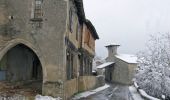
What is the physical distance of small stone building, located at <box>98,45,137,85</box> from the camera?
188 feet

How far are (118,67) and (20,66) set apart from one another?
3779cm

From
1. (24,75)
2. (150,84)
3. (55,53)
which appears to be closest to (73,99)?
(55,53)

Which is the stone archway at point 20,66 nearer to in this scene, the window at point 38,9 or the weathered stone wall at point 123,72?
the window at point 38,9

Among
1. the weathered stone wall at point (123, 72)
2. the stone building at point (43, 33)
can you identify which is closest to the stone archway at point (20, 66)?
the stone building at point (43, 33)

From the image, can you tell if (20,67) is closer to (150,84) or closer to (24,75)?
(24,75)

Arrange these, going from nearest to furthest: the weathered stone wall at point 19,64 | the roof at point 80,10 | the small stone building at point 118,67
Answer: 1. the weathered stone wall at point 19,64
2. the roof at point 80,10
3. the small stone building at point 118,67

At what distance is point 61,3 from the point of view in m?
20.3

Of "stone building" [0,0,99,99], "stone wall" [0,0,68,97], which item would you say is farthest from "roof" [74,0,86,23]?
"stone wall" [0,0,68,97]

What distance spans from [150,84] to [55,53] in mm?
11066

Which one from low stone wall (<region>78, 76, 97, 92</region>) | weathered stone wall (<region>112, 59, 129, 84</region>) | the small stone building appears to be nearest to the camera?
low stone wall (<region>78, 76, 97, 92</region>)

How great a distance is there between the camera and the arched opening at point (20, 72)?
21188 millimetres

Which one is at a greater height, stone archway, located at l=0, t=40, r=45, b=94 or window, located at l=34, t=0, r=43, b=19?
window, located at l=34, t=0, r=43, b=19

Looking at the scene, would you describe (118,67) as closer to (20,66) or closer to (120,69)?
(120,69)

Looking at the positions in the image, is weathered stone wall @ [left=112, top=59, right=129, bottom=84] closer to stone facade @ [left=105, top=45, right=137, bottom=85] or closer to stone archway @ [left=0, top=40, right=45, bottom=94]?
stone facade @ [left=105, top=45, right=137, bottom=85]
